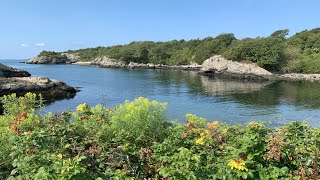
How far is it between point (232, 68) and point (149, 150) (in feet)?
302

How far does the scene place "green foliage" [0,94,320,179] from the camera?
4816 millimetres

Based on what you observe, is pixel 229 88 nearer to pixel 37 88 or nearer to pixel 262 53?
pixel 37 88

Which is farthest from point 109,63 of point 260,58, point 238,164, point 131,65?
point 238,164

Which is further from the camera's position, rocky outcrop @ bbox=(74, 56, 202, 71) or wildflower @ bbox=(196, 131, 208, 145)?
rocky outcrop @ bbox=(74, 56, 202, 71)

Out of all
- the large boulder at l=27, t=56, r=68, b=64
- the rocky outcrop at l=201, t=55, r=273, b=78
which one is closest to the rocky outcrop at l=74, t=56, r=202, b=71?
the rocky outcrop at l=201, t=55, r=273, b=78

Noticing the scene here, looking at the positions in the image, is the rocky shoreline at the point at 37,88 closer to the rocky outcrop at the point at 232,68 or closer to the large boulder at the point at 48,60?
the rocky outcrop at the point at 232,68

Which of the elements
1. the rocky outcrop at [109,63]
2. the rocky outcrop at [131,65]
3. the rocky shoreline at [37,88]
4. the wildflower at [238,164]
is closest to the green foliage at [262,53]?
the rocky outcrop at [131,65]

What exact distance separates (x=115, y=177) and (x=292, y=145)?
305cm

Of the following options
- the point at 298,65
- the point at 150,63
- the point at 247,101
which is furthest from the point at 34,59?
the point at 247,101

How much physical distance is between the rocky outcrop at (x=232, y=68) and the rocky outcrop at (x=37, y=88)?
2060 inches

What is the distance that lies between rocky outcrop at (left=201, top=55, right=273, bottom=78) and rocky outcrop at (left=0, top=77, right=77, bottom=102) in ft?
172

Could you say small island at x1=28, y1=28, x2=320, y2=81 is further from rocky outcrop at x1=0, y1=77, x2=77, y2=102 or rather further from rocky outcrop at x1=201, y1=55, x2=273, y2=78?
rocky outcrop at x1=0, y1=77, x2=77, y2=102

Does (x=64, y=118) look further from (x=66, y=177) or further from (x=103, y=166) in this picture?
(x=66, y=177)

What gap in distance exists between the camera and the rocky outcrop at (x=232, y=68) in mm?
89375
